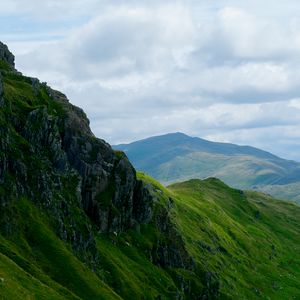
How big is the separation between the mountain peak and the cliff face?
42 centimetres

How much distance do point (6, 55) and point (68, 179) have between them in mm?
56739

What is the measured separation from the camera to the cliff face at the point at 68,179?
343 ft

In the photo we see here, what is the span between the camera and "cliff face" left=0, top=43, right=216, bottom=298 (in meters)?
104

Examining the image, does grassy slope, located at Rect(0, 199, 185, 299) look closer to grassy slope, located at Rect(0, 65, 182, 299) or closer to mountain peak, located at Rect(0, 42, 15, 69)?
grassy slope, located at Rect(0, 65, 182, 299)

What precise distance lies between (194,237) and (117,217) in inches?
2711

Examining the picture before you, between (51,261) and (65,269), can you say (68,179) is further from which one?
(65,269)

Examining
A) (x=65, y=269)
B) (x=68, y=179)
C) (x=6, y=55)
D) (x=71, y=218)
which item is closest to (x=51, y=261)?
(x=65, y=269)

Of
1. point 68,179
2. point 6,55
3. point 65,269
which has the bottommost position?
point 65,269

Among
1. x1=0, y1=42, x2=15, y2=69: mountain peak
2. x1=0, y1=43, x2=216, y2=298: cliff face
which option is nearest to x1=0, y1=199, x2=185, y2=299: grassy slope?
x1=0, y1=43, x2=216, y2=298: cliff face

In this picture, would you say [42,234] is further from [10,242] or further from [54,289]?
[54,289]

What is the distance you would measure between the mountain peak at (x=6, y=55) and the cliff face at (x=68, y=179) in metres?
0.42

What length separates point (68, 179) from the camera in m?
117

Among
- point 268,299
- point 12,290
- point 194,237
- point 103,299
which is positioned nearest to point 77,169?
point 103,299

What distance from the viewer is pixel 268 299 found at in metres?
180
